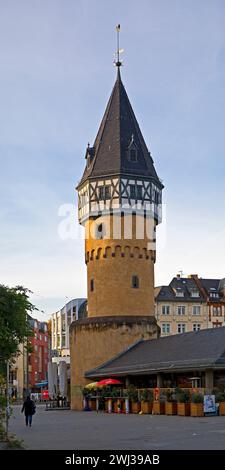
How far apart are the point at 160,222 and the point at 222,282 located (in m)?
43.7

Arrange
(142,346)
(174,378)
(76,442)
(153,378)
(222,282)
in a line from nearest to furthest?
(76,442) → (174,378) → (153,378) → (142,346) → (222,282)

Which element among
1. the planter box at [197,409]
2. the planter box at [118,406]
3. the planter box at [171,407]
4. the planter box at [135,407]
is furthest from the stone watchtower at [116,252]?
the planter box at [197,409]

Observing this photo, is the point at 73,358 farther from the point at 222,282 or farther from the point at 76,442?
the point at 222,282

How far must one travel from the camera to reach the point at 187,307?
3703 inches

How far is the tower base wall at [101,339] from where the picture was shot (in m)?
49.9

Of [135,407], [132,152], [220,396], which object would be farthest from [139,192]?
[220,396]

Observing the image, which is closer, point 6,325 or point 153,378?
point 6,325

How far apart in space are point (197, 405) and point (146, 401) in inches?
223

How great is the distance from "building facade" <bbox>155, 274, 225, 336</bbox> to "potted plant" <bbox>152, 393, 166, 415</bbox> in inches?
2266

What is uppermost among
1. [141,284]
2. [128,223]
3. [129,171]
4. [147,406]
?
[129,171]

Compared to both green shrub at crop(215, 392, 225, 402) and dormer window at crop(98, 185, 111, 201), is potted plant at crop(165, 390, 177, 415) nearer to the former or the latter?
green shrub at crop(215, 392, 225, 402)

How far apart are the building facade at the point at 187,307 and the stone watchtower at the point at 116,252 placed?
39.3 m

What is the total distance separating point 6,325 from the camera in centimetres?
2000
